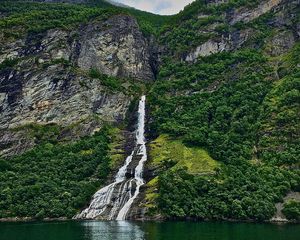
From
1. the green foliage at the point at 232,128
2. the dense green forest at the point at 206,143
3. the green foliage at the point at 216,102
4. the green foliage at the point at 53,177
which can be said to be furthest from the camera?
the green foliage at the point at 216,102

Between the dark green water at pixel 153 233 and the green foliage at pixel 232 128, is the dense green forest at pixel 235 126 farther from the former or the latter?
the dark green water at pixel 153 233

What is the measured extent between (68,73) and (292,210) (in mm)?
101165

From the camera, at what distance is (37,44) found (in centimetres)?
17938

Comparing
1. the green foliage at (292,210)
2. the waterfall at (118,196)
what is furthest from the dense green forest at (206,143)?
the waterfall at (118,196)

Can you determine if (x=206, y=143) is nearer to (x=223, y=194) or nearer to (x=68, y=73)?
(x=223, y=194)

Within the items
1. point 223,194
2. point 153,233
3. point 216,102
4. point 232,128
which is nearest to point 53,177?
point 223,194

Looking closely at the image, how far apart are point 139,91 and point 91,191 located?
255 feet

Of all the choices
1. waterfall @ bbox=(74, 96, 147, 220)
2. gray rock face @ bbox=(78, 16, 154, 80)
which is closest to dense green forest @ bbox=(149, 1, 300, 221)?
waterfall @ bbox=(74, 96, 147, 220)

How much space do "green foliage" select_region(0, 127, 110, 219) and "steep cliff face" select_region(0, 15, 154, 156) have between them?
12.4 m

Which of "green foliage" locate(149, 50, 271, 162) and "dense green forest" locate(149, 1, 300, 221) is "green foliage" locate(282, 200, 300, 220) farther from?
"green foliage" locate(149, 50, 271, 162)

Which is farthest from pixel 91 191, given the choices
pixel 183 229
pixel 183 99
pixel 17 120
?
pixel 183 99

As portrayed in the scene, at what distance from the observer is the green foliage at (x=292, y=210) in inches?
3668

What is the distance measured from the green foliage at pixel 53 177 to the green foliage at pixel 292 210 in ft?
146

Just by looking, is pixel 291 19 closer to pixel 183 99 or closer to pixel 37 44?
pixel 183 99
